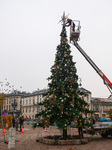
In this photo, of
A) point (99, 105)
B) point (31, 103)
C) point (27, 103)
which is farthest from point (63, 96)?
point (27, 103)

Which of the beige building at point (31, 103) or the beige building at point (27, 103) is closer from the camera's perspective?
the beige building at point (27, 103)

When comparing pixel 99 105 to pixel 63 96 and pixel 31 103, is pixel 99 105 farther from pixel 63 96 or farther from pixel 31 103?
pixel 63 96

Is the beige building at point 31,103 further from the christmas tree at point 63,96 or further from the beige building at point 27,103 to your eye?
the christmas tree at point 63,96

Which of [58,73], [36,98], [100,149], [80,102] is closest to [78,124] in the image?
[80,102]

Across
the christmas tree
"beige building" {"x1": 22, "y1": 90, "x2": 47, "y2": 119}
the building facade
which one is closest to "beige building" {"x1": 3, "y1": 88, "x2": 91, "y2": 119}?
"beige building" {"x1": 22, "y1": 90, "x2": 47, "y2": 119}

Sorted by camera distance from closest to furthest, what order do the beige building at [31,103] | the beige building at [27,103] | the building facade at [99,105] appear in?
the building facade at [99,105] < the beige building at [27,103] < the beige building at [31,103]

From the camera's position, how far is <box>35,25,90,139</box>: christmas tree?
36.9 ft

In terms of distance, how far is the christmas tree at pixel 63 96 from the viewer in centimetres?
1124

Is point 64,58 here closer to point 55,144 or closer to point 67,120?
point 67,120

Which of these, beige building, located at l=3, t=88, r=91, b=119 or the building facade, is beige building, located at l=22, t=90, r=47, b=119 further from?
the building facade

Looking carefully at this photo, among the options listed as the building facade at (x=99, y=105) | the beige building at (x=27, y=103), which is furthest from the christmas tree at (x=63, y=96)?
the building facade at (x=99, y=105)

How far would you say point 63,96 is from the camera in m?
11.7

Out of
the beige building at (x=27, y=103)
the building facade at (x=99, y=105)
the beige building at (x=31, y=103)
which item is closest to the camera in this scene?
the building facade at (x=99, y=105)

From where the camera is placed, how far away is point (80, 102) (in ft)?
39.9
